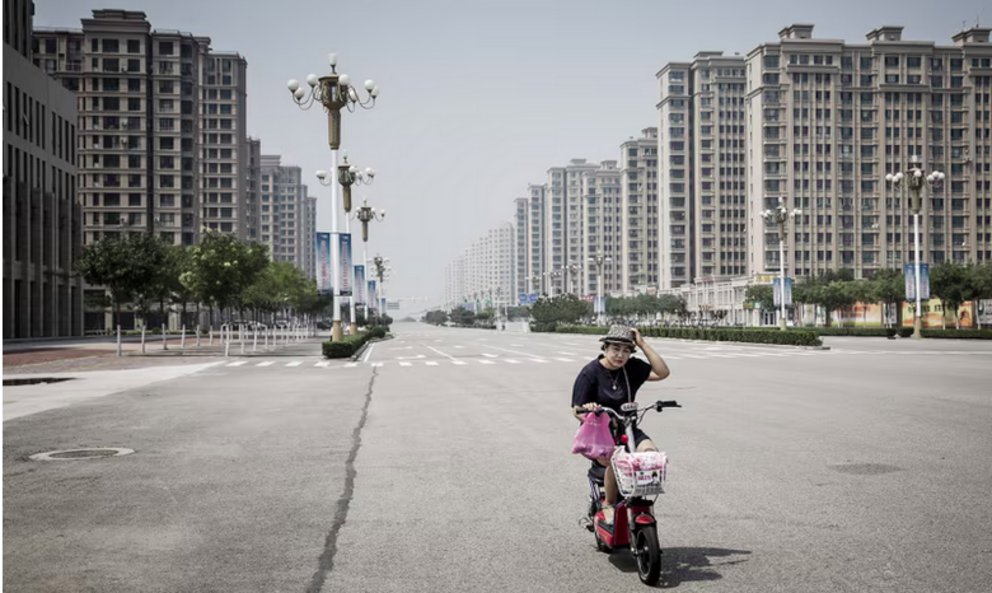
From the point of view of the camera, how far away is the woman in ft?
18.4

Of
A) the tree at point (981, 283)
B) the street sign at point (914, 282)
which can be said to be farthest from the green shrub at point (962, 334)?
the tree at point (981, 283)

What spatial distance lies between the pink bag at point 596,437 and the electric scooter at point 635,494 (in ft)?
0.20

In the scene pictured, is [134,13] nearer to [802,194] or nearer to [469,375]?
[802,194]

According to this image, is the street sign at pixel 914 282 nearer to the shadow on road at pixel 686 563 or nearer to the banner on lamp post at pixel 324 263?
the banner on lamp post at pixel 324 263

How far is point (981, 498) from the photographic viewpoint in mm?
7453

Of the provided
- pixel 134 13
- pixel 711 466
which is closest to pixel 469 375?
pixel 711 466

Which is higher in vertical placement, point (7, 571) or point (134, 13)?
point (134, 13)

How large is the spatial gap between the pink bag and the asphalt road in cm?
72

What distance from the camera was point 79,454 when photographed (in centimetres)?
1072

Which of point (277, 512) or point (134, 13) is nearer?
point (277, 512)

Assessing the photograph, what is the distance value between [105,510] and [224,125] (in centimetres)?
14461

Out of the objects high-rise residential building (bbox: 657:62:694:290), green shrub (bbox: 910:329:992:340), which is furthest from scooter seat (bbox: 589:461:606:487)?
high-rise residential building (bbox: 657:62:694:290)

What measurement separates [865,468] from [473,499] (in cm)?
416

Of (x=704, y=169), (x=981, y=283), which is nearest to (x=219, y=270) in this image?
(x=981, y=283)
